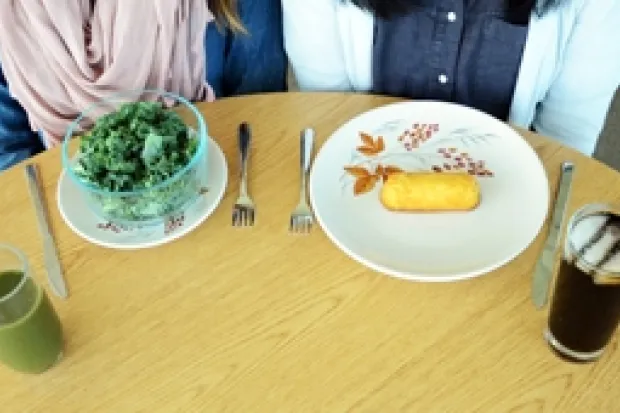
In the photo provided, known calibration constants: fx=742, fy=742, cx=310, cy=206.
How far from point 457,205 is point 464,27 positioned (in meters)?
0.37

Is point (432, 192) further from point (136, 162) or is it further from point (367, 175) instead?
point (136, 162)

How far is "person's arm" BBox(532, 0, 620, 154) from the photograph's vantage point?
1099mm

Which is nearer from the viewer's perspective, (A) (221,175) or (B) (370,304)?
(B) (370,304)


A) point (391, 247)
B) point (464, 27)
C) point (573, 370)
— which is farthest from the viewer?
point (464, 27)

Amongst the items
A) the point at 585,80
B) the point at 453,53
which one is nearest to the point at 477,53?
the point at 453,53

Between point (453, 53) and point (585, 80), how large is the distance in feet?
0.70

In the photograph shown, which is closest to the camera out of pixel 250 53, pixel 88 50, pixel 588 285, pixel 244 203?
pixel 588 285

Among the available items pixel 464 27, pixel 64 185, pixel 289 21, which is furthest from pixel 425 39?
pixel 64 185

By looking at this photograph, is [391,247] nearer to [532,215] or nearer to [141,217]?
[532,215]

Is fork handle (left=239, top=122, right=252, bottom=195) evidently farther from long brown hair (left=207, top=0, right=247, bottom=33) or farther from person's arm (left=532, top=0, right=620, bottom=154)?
person's arm (left=532, top=0, right=620, bottom=154)

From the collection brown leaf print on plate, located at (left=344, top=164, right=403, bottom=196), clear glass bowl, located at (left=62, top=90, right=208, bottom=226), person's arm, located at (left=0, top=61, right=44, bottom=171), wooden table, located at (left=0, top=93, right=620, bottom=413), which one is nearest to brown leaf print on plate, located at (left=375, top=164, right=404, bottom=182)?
brown leaf print on plate, located at (left=344, top=164, right=403, bottom=196)

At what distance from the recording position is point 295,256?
0.90m

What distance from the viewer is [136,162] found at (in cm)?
89

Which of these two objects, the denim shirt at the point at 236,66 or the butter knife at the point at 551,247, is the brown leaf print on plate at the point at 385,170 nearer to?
the butter knife at the point at 551,247
